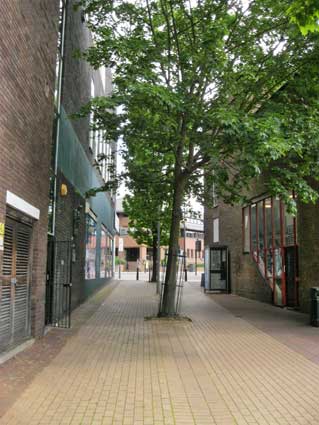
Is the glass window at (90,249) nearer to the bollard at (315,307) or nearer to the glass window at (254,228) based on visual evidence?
the glass window at (254,228)

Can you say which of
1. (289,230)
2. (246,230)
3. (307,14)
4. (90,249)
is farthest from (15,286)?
(246,230)

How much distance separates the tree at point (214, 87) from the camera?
1075cm

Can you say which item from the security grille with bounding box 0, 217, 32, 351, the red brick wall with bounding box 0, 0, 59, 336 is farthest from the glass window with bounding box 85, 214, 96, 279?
the security grille with bounding box 0, 217, 32, 351

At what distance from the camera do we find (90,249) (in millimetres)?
18812

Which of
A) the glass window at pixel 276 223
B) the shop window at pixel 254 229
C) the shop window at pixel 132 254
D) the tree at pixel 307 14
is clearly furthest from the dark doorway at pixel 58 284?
the shop window at pixel 132 254

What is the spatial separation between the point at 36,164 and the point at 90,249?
10.2 metres

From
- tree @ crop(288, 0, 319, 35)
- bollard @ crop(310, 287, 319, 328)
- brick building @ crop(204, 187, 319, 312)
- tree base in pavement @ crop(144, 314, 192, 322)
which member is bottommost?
tree base in pavement @ crop(144, 314, 192, 322)

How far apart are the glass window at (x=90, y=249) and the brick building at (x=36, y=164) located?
2.71 m

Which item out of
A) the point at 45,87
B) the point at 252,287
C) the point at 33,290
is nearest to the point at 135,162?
the point at 45,87

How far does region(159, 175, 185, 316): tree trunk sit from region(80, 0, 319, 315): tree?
3cm

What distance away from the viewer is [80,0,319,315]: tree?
1075cm

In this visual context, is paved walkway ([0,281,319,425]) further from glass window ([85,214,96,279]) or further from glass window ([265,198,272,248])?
glass window ([265,198,272,248])

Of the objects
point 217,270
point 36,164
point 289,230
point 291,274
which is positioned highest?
point 36,164

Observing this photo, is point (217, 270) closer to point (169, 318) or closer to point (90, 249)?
point (90, 249)
